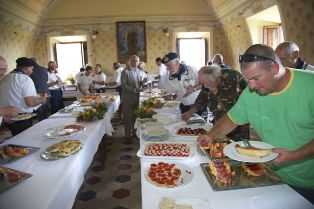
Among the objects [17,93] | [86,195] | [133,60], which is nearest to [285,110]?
[86,195]

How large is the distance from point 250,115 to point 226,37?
8.25 metres

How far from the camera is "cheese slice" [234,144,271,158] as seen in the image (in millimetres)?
1480

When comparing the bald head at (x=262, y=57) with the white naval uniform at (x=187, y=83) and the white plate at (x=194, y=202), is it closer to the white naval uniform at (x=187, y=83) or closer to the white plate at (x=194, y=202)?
the white plate at (x=194, y=202)

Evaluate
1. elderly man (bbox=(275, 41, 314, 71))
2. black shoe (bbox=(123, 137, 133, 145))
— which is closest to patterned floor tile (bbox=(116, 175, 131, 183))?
black shoe (bbox=(123, 137, 133, 145))

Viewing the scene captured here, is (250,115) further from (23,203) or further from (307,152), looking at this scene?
(23,203)

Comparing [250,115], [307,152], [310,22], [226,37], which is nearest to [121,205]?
[250,115]

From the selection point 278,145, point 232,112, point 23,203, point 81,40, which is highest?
point 81,40

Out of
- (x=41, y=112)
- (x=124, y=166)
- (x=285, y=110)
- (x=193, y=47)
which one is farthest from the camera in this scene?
(x=193, y=47)

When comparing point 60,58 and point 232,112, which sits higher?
point 60,58

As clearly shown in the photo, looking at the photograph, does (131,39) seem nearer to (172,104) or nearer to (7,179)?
(172,104)

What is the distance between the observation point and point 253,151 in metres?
1.52

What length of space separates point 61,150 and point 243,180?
1516mm

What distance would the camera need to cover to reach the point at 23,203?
1.59 m

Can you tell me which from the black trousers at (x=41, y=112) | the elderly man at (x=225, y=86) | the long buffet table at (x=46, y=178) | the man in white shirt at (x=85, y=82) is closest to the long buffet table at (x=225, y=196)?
the long buffet table at (x=46, y=178)
